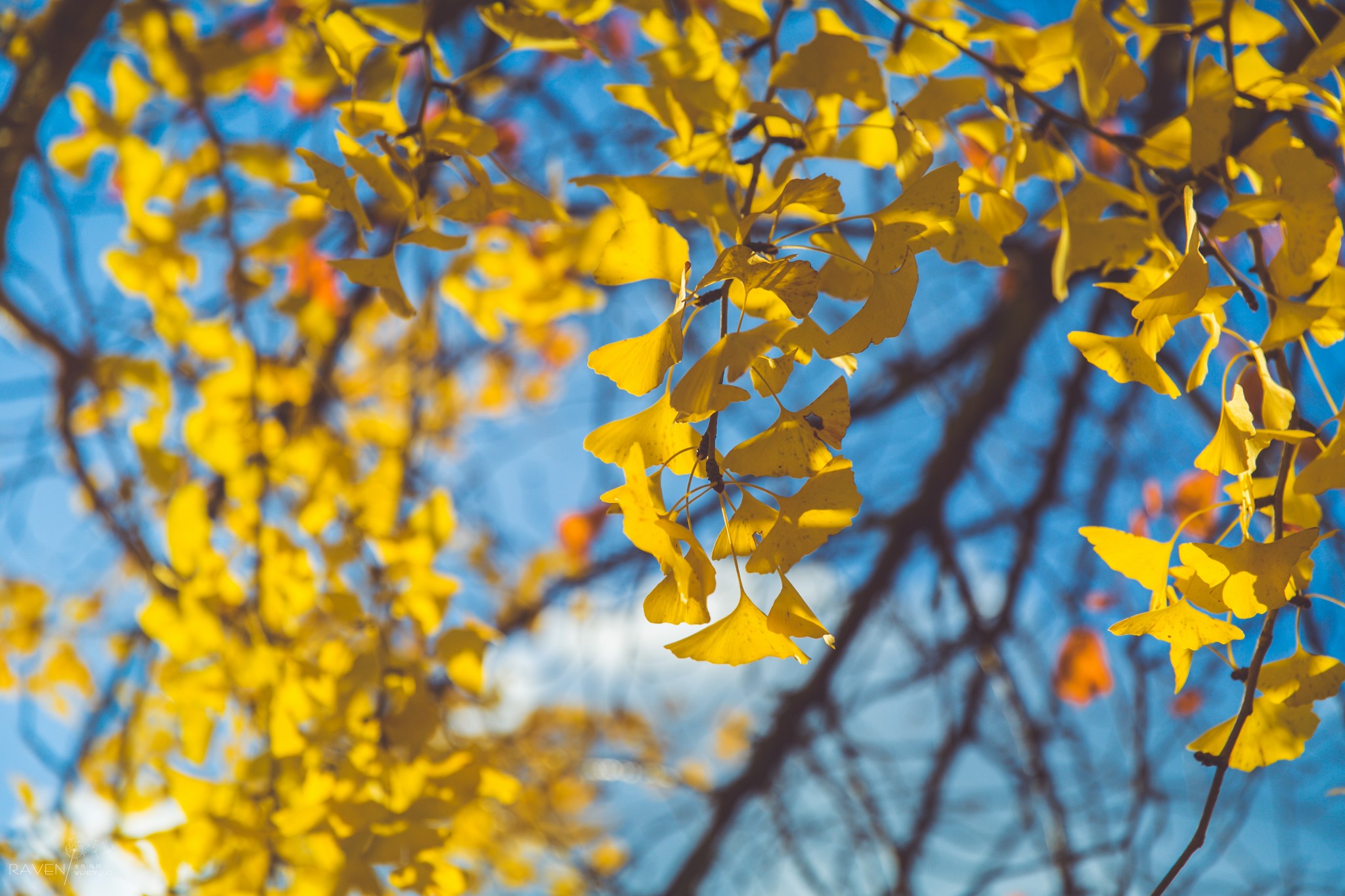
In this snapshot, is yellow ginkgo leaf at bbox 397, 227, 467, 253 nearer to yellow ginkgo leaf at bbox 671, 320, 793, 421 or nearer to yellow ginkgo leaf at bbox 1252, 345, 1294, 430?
yellow ginkgo leaf at bbox 671, 320, 793, 421

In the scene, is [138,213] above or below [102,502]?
above

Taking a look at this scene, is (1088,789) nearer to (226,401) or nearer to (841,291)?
(841,291)

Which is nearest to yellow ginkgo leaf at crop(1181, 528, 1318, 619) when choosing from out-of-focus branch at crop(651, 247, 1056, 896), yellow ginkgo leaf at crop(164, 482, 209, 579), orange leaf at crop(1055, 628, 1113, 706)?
yellow ginkgo leaf at crop(164, 482, 209, 579)

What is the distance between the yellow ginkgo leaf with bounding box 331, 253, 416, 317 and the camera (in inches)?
15.1

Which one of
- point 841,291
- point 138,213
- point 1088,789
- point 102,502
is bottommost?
point 1088,789

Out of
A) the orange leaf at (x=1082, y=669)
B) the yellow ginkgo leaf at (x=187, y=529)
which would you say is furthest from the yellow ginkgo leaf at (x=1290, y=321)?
the orange leaf at (x=1082, y=669)

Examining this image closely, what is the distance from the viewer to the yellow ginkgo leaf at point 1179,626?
33 centimetres

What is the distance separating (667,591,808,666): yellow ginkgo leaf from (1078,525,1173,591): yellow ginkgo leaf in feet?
0.48

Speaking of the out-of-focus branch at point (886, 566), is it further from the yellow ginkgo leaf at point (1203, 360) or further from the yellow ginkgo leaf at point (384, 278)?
the yellow ginkgo leaf at point (384, 278)

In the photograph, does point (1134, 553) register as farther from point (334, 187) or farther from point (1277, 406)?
point (334, 187)

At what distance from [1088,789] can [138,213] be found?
137 cm

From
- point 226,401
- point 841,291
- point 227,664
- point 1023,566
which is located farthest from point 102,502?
point 1023,566

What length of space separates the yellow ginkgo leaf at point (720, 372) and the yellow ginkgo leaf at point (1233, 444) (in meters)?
0.20

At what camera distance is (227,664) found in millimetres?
637
